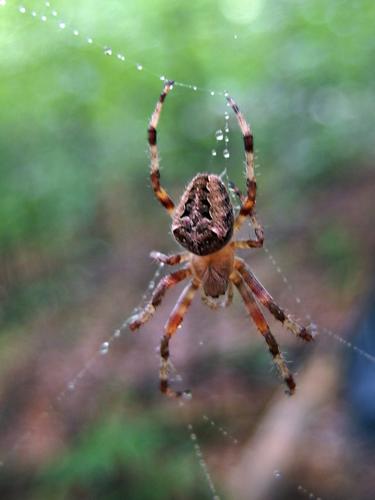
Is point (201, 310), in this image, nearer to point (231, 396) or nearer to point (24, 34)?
point (231, 396)

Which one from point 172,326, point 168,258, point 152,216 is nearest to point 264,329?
point 172,326

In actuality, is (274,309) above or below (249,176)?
below

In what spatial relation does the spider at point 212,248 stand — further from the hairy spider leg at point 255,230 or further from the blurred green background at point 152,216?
the blurred green background at point 152,216

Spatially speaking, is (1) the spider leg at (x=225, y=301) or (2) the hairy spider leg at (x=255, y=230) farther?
(1) the spider leg at (x=225, y=301)

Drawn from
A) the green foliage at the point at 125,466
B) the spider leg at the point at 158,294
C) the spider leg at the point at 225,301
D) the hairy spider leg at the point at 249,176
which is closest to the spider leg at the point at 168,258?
the spider leg at the point at 158,294

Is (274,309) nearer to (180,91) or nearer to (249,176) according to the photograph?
→ (249,176)
